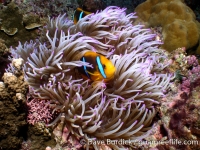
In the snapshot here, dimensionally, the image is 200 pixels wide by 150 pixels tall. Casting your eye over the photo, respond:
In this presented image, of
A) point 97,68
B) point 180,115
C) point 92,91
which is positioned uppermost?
point 97,68

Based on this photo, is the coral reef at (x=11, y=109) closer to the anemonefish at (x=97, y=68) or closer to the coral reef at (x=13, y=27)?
the anemonefish at (x=97, y=68)

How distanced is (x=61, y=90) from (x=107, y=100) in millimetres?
579

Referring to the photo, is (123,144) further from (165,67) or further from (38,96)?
(165,67)

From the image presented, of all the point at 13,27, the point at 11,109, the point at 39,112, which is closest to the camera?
the point at 11,109

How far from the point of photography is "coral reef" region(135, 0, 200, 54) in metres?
4.07

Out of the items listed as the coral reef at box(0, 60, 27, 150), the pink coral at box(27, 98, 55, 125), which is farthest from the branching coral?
the coral reef at box(0, 60, 27, 150)

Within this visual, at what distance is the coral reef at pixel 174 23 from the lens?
13.4 feet

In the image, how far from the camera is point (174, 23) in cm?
411

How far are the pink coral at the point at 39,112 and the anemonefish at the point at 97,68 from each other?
1.97 feet

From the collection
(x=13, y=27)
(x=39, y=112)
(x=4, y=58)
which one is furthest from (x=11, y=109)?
(x=13, y=27)

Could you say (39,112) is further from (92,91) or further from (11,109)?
(92,91)

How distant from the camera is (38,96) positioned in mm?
2648

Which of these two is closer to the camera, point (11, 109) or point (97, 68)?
point (11, 109)

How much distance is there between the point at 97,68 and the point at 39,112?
86 centimetres
